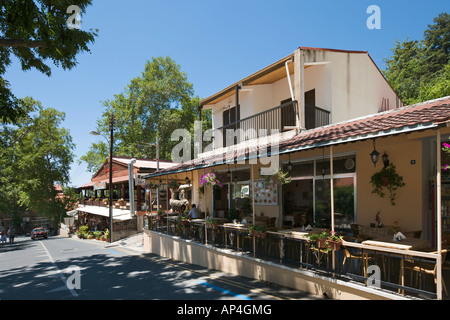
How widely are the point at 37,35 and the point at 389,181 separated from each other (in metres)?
11.3

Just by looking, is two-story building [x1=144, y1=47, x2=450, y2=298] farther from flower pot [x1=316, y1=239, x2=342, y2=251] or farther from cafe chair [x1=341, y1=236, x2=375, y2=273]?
flower pot [x1=316, y1=239, x2=342, y2=251]

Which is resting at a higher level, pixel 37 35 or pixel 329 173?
pixel 37 35

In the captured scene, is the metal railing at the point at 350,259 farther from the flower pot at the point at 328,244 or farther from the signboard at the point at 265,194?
the signboard at the point at 265,194

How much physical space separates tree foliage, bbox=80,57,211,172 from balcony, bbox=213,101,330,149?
23885mm

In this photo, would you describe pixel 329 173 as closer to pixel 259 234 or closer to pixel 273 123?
pixel 259 234

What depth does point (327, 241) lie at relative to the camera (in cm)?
579

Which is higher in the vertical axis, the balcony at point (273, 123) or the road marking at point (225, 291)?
the balcony at point (273, 123)

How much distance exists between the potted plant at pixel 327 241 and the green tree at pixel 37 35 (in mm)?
9219

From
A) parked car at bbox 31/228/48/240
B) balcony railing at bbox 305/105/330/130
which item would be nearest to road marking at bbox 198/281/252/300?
balcony railing at bbox 305/105/330/130

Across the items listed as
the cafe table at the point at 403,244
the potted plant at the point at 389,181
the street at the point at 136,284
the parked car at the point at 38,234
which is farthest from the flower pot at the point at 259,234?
the parked car at the point at 38,234

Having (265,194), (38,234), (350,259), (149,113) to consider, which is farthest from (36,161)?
(350,259)

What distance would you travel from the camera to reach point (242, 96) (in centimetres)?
1457

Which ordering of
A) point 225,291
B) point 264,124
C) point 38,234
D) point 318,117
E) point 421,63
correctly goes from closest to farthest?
point 225,291 < point 318,117 < point 264,124 < point 421,63 < point 38,234

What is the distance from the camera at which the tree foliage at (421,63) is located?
76.2 ft
